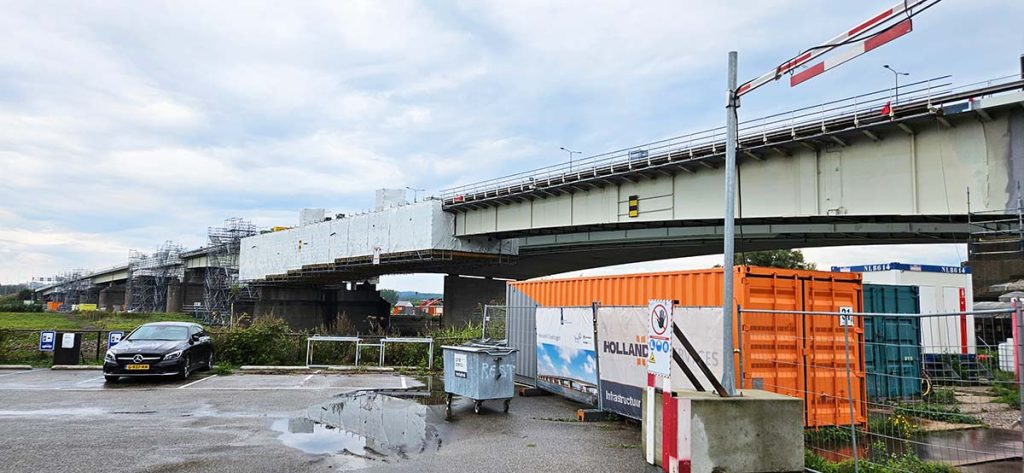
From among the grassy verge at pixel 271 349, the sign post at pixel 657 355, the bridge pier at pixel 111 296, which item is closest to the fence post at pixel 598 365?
the sign post at pixel 657 355

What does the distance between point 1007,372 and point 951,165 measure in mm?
13131

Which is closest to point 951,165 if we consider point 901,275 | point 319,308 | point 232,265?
point 901,275

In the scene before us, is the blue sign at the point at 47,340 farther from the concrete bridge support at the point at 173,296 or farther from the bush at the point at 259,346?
the concrete bridge support at the point at 173,296

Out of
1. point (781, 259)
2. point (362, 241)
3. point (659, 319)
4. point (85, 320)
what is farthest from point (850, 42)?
point (85, 320)

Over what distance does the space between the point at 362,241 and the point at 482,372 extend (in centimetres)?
3249

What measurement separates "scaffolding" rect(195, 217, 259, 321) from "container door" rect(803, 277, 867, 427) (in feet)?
212

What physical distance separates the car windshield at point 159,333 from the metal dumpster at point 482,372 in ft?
27.8

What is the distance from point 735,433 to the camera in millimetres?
7148

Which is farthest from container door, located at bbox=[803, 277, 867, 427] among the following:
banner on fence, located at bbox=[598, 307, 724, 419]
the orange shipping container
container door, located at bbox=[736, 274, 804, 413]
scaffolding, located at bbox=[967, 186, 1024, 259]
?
scaffolding, located at bbox=[967, 186, 1024, 259]

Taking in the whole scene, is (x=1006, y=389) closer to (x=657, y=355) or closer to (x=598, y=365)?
(x=657, y=355)

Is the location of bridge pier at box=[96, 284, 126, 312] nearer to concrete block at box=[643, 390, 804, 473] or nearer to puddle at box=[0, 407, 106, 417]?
puddle at box=[0, 407, 106, 417]

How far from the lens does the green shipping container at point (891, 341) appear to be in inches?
518

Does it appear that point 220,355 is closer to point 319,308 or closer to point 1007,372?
point 1007,372

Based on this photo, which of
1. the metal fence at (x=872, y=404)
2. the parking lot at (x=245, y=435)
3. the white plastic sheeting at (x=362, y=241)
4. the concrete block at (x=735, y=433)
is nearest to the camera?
the concrete block at (x=735, y=433)
